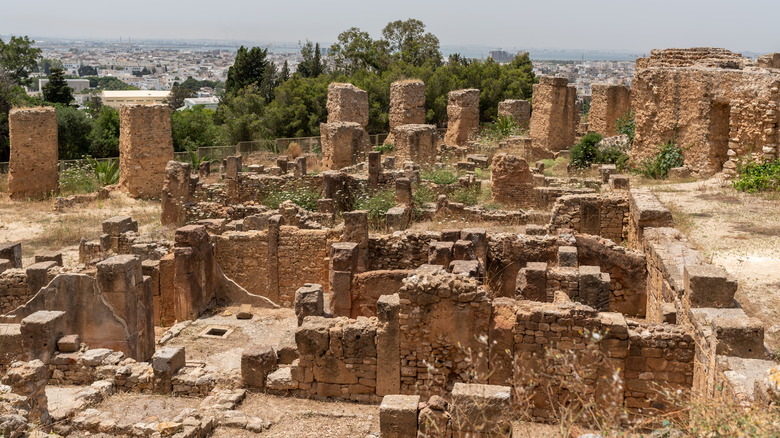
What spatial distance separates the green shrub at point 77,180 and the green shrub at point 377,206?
38.7 ft

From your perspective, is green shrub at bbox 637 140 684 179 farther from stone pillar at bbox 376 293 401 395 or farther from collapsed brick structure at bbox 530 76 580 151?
stone pillar at bbox 376 293 401 395

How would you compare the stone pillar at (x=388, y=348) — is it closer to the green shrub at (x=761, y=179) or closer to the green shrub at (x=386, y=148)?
the green shrub at (x=761, y=179)

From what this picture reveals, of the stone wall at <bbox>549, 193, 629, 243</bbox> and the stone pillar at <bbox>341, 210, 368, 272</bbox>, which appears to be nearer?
the stone pillar at <bbox>341, 210, 368, 272</bbox>

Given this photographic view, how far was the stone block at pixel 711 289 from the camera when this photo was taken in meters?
8.18

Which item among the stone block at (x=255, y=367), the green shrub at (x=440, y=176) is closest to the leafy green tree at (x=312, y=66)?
the green shrub at (x=440, y=176)

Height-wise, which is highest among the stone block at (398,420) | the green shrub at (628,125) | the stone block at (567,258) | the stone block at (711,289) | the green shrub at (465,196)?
the green shrub at (628,125)

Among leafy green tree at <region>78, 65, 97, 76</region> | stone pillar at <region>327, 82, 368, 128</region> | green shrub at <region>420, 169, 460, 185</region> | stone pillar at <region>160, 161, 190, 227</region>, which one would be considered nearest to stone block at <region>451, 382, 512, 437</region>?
green shrub at <region>420, 169, 460, 185</region>

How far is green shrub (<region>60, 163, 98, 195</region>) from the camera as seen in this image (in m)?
24.9

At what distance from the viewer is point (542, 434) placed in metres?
7.75

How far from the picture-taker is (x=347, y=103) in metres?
25.8

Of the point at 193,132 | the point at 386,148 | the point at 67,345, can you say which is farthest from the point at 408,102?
the point at 67,345

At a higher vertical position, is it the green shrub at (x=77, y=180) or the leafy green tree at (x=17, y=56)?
the leafy green tree at (x=17, y=56)

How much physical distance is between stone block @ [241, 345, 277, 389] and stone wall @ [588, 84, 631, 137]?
2361 centimetres

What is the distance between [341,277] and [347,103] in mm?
14940
